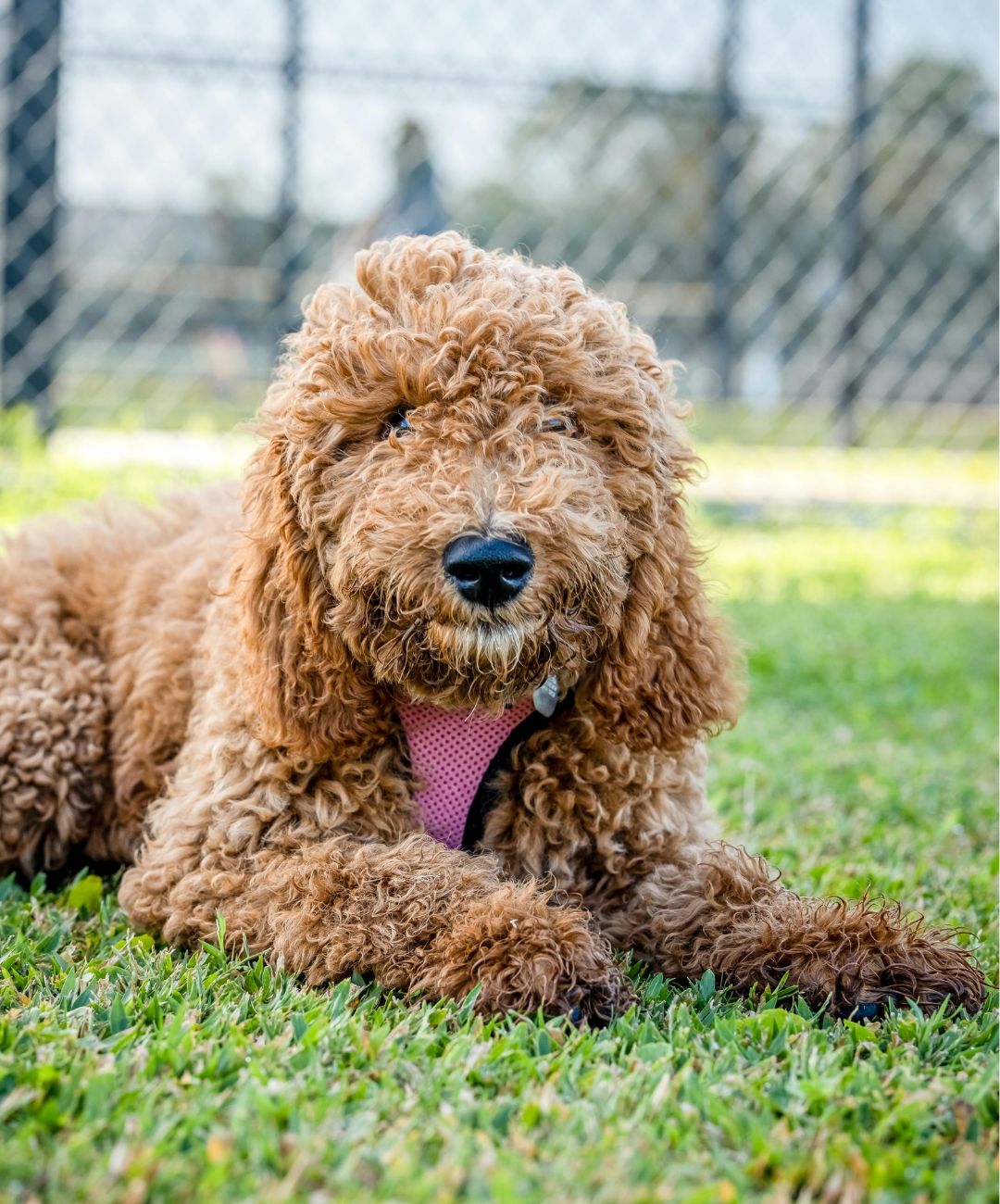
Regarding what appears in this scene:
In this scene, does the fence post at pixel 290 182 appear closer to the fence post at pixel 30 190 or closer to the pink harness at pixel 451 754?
the fence post at pixel 30 190

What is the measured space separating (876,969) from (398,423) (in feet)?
5.09

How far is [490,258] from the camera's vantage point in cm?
322

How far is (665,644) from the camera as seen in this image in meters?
3.16

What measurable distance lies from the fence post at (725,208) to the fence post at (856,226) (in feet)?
3.29

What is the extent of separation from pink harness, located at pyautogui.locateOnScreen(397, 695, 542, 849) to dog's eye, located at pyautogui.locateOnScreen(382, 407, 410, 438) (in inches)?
24.6

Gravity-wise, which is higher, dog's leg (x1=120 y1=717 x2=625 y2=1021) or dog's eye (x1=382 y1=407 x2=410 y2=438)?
dog's eye (x1=382 y1=407 x2=410 y2=438)

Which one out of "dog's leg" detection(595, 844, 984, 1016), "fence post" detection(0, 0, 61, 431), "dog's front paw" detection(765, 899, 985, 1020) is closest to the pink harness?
"dog's leg" detection(595, 844, 984, 1016)

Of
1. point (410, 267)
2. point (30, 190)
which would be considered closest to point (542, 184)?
point (30, 190)

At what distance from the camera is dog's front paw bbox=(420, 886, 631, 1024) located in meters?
2.59

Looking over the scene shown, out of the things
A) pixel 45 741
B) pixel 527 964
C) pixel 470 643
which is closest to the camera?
pixel 527 964

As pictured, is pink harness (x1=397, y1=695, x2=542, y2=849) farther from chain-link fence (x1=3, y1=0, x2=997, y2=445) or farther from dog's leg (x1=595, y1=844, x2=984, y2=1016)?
chain-link fence (x1=3, y1=0, x2=997, y2=445)

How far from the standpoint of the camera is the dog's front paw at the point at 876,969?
278 cm

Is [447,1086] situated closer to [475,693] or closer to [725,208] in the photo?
[475,693]

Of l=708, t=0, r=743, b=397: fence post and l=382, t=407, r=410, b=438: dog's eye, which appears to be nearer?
A: l=382, t=407, r=410, b=438: dog's eye
